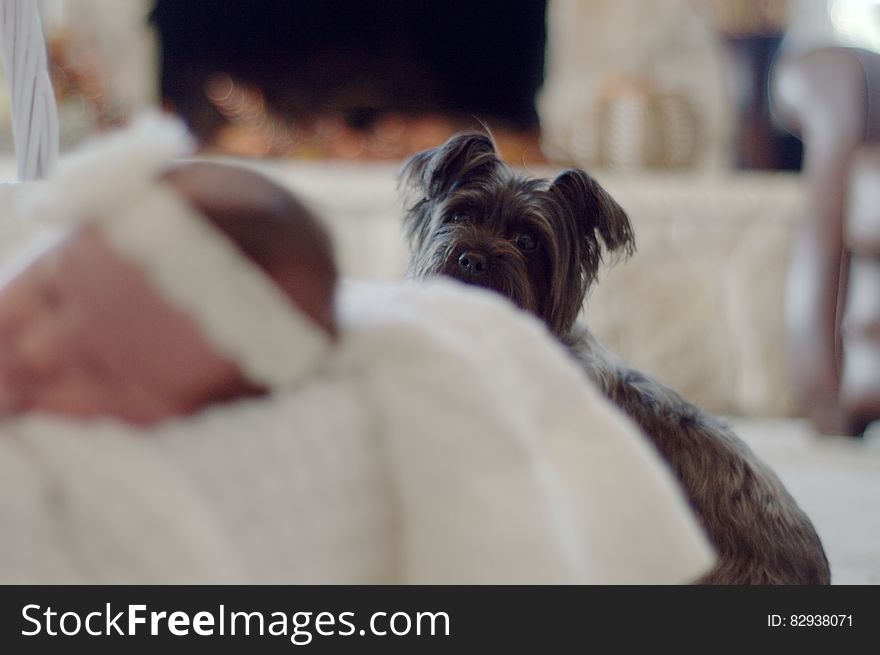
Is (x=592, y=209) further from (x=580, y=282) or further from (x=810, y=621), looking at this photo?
(x=810, y=621)

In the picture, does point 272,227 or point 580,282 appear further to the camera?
point 580,282

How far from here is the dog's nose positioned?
1.29 metres

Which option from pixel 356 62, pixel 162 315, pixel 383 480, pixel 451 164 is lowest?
pixel 383 480

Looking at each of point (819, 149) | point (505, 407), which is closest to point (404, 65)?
point (819, 149)

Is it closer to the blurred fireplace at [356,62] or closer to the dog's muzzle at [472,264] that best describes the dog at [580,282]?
the dog's muzzle at [472,264]

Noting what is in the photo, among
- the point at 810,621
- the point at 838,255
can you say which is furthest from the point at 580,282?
the point at 838,255

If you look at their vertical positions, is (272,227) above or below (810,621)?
above

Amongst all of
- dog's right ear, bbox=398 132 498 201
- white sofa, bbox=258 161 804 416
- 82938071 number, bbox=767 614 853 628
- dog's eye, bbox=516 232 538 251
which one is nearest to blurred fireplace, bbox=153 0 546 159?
white sofa, bbox=258 161 804 416

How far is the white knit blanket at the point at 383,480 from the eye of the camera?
62 centimetres

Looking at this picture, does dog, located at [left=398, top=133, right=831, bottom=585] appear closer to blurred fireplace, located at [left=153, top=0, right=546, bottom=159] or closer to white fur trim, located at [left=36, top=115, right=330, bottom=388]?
white fur trim, located at [left=36, top=115, right=330, bottom=388]

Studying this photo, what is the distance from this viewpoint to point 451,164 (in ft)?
4.55

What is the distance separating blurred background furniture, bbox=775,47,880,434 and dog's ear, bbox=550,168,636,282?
1225 millimetres

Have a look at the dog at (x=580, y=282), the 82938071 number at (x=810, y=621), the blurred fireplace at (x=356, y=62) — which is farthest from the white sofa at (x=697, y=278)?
the 82938071 number at (x=810, y=621)

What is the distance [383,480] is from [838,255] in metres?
2.02
